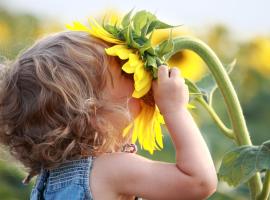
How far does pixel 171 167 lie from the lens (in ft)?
5.91

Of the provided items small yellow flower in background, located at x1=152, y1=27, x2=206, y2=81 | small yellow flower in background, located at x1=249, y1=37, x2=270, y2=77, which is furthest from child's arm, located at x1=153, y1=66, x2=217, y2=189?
small yellow flower in background, located at x1=249, y1=37, x2=270, y2=77

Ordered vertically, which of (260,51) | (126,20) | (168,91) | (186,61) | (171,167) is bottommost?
(260,51)

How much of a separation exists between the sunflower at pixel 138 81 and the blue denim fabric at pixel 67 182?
107 mm

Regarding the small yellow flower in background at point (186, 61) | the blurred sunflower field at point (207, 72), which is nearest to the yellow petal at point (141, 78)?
the blurred sunflower field at point (207, 72)

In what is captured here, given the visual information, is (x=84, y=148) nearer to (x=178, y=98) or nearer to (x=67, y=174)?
(x=67, y=174)

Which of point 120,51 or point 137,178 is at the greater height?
point 120,51

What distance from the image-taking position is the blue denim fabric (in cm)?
188

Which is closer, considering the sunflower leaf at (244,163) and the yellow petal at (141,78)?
the yellow petal at (141,78)

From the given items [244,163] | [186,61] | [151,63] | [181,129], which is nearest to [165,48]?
[151,63]

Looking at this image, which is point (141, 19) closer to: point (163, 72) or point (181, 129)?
point (163, 72)

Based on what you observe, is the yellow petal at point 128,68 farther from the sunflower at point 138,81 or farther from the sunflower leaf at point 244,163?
the sunflower leaf at point 244,163

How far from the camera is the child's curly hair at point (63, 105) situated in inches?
73.4

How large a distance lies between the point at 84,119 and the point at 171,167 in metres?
0.19

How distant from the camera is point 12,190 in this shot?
3510 mm
